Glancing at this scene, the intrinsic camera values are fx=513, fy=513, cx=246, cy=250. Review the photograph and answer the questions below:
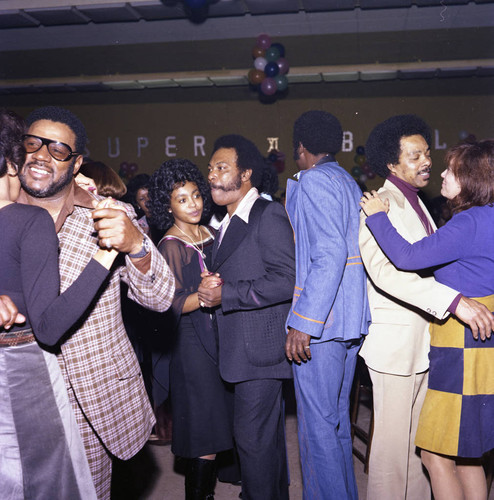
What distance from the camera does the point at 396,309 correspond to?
2.22m

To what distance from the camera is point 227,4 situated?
687 centimetres

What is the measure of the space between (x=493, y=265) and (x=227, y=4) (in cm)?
604

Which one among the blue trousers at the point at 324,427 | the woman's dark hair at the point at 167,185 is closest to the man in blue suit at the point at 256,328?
the blue trousers at the point at 324,427

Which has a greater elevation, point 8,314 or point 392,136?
point 392,136

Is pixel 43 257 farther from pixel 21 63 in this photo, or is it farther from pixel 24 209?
pixel 21 63

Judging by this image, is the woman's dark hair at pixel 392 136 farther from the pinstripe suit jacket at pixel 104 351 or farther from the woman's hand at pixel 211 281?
the pinstripe suit jacket at pixel 104 351

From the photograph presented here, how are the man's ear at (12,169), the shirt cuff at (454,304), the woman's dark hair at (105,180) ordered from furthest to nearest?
the woman's dark hair at (105,180)
the shirt cuff at (454,304)
the man's ear at (12,169)

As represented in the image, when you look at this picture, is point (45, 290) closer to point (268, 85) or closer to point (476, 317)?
point (476, 317)

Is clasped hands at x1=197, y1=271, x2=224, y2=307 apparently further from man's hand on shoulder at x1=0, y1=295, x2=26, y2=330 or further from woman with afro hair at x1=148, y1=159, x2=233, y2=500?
man's hand on shoulder at x1=0, y1=295, x2=26, y2=330

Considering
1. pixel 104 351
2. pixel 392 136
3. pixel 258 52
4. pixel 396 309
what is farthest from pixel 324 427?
pixel 258 52

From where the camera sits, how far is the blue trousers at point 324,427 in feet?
7.26

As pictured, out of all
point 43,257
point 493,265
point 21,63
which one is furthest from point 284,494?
point 21,63

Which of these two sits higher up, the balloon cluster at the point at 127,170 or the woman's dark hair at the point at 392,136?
the balloon cluster at the point at 127,170

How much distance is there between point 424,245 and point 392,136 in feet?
1.95
